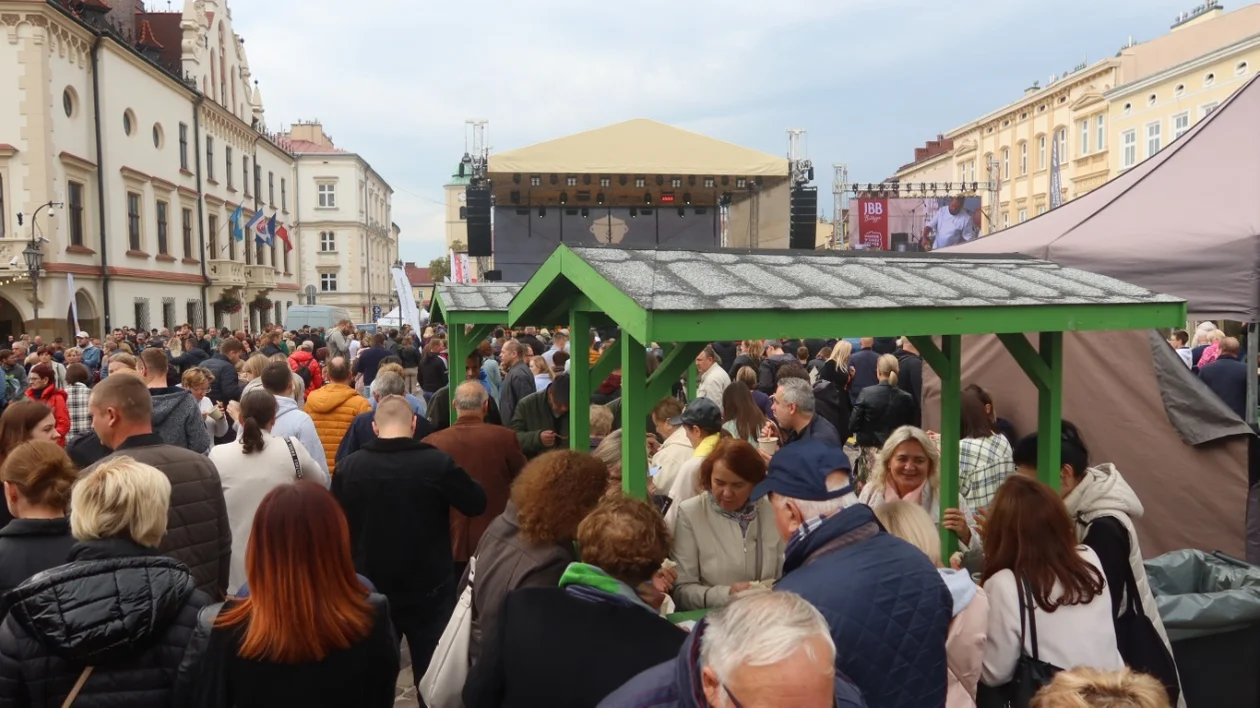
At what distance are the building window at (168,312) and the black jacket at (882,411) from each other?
26.9 m

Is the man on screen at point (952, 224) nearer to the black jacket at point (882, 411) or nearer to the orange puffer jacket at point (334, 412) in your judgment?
the black jacket at point (882, 411)

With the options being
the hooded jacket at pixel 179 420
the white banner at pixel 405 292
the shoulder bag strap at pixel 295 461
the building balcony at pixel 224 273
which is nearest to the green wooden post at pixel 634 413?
the shoulder bag strap at pixel 295 461

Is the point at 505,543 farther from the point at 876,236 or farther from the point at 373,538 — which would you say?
the point at 876,236

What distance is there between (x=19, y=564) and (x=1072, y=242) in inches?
231

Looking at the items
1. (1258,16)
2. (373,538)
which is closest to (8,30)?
(373,538)

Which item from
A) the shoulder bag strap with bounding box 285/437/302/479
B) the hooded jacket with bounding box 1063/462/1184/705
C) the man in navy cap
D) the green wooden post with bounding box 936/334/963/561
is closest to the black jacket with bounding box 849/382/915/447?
the green wooden post with bounding box 936/334/963/561

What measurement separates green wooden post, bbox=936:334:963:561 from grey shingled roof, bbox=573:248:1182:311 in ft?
1.89

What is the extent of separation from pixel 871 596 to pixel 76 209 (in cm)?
2623

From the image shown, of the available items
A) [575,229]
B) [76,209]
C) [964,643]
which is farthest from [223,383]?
[76,209]

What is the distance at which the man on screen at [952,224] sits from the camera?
27.6 m

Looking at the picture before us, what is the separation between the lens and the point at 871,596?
7.14 ft

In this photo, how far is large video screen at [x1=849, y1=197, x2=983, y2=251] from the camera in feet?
90.7

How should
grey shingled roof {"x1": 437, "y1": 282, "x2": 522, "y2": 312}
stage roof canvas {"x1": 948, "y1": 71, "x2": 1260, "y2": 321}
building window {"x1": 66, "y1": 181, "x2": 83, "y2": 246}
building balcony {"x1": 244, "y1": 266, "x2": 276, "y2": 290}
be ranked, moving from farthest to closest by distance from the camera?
1. building balcony {"x1": 244, "y1": 266, "x2": 276, "y2": 290}
2. building window {"x1": 66, "y1": 181, "x2": 83, "y2": 246}
3. grey shingled roof {"x1": 437, "y1": 282, "x2": 522, "y2": 312}
4. stage roof canvas {"x1": 948, "y1": 71, "x2": 1260, "y2": 321}

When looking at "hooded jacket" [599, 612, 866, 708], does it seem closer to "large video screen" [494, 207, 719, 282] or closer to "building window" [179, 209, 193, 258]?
"large video screen" [494, 207, 719, 282]
